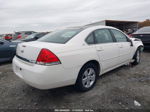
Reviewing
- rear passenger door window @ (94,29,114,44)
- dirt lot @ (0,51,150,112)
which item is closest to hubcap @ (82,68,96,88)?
dirt lot @ (0,51,150,112)

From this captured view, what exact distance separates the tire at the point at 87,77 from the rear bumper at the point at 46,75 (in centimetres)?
25

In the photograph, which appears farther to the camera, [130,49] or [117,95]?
[130,49]

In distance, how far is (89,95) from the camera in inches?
99.7

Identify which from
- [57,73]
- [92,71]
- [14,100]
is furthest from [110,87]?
[14,100]

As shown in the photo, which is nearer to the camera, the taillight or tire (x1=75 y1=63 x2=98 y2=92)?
the taillight

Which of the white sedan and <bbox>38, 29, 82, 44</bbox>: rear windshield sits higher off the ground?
<bbox>38, 29, 82, 44</bbox>: rear windshield

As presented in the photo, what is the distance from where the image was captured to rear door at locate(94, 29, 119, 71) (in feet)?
9.21

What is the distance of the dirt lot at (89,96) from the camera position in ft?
7.23

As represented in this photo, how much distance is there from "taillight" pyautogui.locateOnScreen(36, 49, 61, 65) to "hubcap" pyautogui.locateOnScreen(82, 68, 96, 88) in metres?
0.86

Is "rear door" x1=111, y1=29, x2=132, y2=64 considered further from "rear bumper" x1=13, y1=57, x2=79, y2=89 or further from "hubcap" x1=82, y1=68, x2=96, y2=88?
"rear bumper" x1=13, y1=57, x2=79, y2=89

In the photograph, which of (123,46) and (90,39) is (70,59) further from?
(123,46)

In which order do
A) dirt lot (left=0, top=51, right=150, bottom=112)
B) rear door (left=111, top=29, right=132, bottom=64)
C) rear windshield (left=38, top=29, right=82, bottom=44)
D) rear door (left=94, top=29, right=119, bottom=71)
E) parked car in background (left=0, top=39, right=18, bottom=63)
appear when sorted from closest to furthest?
dirt lot (left=0, top=51, right=150, bottom=112) → rear windshield (left=38, top=29, right=82, bottom=44) → rear door (left=94, top=29, right=119, bottom=71) → rear door (left=111, top=29, right=132, bottom=64) → parked car in background (left=0, top=39, right=18, bottom=63)

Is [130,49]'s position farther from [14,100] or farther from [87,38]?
[14,100]

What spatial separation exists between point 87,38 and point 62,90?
136 centimetres
